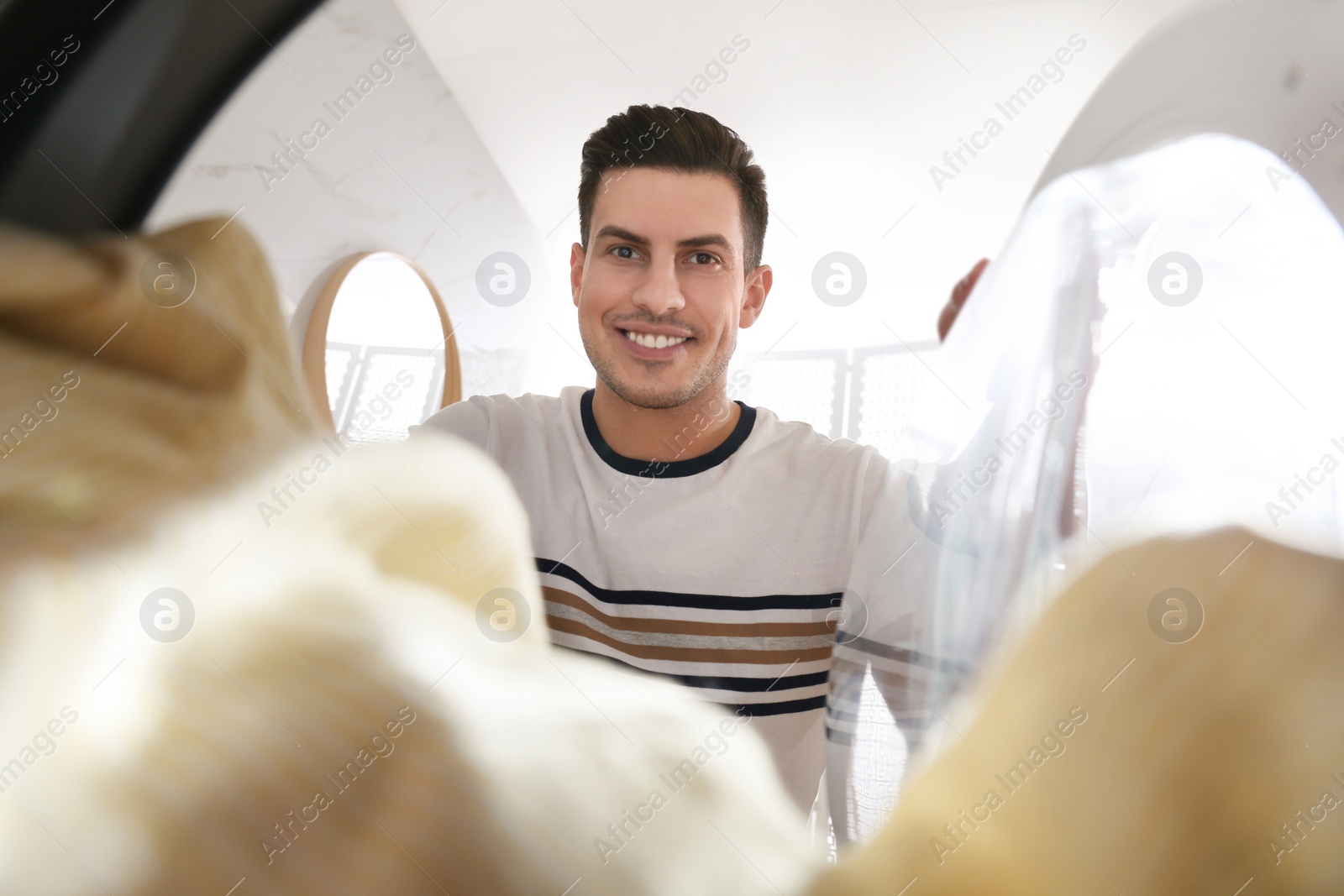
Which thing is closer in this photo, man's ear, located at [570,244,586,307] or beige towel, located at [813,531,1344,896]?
beige towel, located at [813,531,1344,896]

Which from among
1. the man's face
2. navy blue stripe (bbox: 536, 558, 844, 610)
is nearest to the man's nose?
the man's face

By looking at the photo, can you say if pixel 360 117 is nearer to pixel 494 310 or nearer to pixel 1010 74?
pixel 494 310

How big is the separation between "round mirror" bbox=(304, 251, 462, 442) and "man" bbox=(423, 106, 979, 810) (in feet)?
0.05

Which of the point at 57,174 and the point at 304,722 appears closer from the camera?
the point at 304,722

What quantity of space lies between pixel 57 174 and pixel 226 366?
17cm

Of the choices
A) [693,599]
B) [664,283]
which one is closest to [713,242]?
[664,283]

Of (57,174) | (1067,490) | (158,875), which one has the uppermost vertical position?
(57,174)

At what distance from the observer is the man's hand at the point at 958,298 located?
0.86 ft

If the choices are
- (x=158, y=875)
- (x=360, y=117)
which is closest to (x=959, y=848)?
(x=158, y=875)

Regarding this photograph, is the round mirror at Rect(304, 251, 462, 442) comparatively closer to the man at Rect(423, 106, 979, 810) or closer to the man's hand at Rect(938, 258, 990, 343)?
the man at Rect(423, 106, 979, 810)

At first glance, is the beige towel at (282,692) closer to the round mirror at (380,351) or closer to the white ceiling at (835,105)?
the round mirror at (380,351)

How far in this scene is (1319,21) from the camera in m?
0.25

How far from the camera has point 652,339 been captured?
30cm

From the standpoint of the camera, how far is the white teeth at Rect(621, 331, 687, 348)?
293 mm
